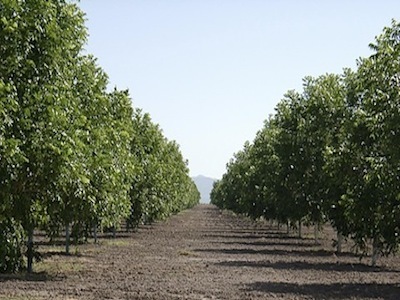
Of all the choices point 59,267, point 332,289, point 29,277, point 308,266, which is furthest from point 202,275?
point 308,266

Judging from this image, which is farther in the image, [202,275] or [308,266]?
[308,266]

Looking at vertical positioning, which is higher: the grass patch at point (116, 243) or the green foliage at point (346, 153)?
the green foliage at point (346, 153)

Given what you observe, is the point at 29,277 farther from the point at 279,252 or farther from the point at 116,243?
the point at 116,243

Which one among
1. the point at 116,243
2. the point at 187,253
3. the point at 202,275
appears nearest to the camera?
the point at 202,275

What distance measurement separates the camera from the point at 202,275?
2814 centimetres

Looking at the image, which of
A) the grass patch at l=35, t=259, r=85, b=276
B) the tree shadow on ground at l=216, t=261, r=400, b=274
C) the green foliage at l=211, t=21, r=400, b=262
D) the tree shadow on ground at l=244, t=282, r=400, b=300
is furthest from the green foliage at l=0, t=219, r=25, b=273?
the green foliage at l=211, t=21, r=400, b=262

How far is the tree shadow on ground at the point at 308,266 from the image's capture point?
31783mm

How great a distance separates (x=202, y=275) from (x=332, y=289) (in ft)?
18.3

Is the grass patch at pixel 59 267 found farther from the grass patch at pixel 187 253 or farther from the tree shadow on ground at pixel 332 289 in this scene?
the grass patch at pixel 187 253

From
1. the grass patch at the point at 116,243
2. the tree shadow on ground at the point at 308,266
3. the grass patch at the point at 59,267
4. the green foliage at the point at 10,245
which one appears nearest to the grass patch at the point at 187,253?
the tree shadow on ground at the point at 308,266

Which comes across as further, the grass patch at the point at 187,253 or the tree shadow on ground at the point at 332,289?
the grass patch at the point at 187,253

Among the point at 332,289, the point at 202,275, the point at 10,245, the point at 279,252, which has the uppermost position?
the point at 10,245

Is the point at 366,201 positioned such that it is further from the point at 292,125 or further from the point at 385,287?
the point at 292,125

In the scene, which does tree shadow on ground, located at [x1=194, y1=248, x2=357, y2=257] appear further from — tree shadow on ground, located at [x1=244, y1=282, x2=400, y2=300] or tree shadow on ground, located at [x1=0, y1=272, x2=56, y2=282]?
tree shadow on ground, located at [x1=0, y1=272, x2=56, y2=282]
